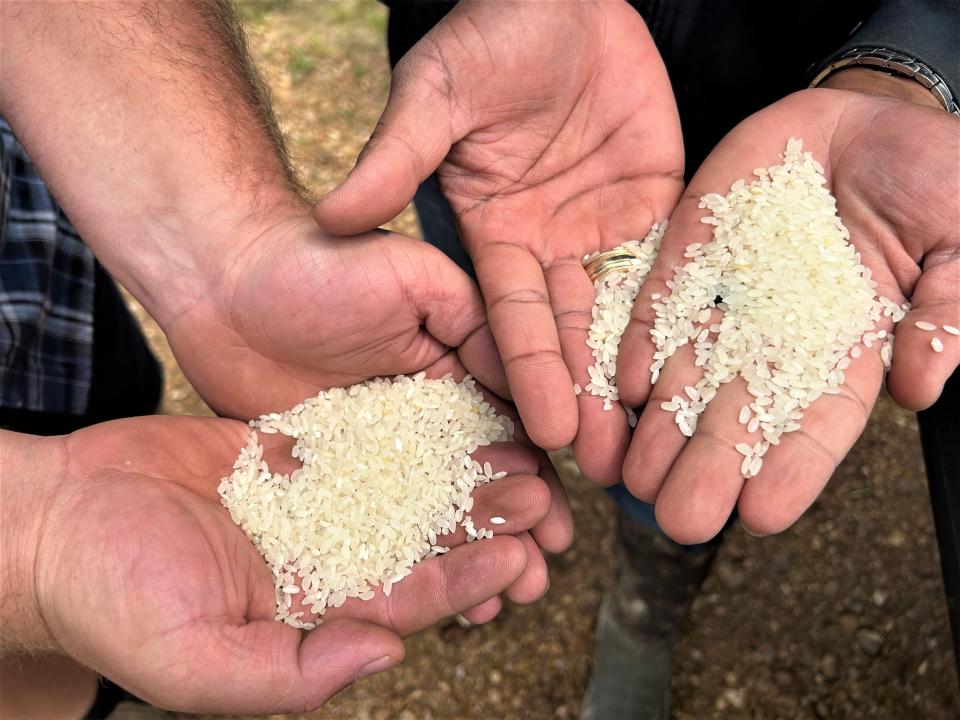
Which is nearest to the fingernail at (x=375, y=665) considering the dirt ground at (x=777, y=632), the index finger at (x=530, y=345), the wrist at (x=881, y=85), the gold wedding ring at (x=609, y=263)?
the index finger at (x=530, y=345)

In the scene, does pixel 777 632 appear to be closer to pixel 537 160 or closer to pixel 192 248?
pixel 537 160

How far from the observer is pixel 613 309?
86.0 inches

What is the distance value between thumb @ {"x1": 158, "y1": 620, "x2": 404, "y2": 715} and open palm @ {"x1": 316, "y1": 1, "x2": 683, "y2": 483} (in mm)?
675

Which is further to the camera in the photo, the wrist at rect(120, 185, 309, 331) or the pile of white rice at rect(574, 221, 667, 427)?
the wrist at rect(120, 185, 309, 331)

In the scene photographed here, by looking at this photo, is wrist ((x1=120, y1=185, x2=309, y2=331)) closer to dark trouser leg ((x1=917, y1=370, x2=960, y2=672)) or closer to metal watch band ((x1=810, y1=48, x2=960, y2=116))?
metal watch band ((x1=810, y1=48, x2=960, y2=116))

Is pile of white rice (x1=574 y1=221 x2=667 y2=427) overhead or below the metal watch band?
below

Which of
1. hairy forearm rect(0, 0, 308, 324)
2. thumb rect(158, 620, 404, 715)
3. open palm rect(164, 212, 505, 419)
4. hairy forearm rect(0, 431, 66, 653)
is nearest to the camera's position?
thumb rect(158, 620, 404, 715)

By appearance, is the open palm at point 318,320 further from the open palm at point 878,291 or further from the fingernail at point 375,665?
the fingernail at point 375,665

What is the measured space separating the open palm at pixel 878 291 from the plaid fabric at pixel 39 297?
180cm

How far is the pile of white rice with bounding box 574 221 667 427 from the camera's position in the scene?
206 cm

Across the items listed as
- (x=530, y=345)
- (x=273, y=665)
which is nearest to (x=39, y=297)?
(x=273, y=665)

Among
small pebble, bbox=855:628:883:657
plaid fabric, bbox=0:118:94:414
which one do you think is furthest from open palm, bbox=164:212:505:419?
small pebble, bbox=855:628:883:657

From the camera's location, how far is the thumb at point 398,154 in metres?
1.99

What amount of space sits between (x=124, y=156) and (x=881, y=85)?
2.25 m
